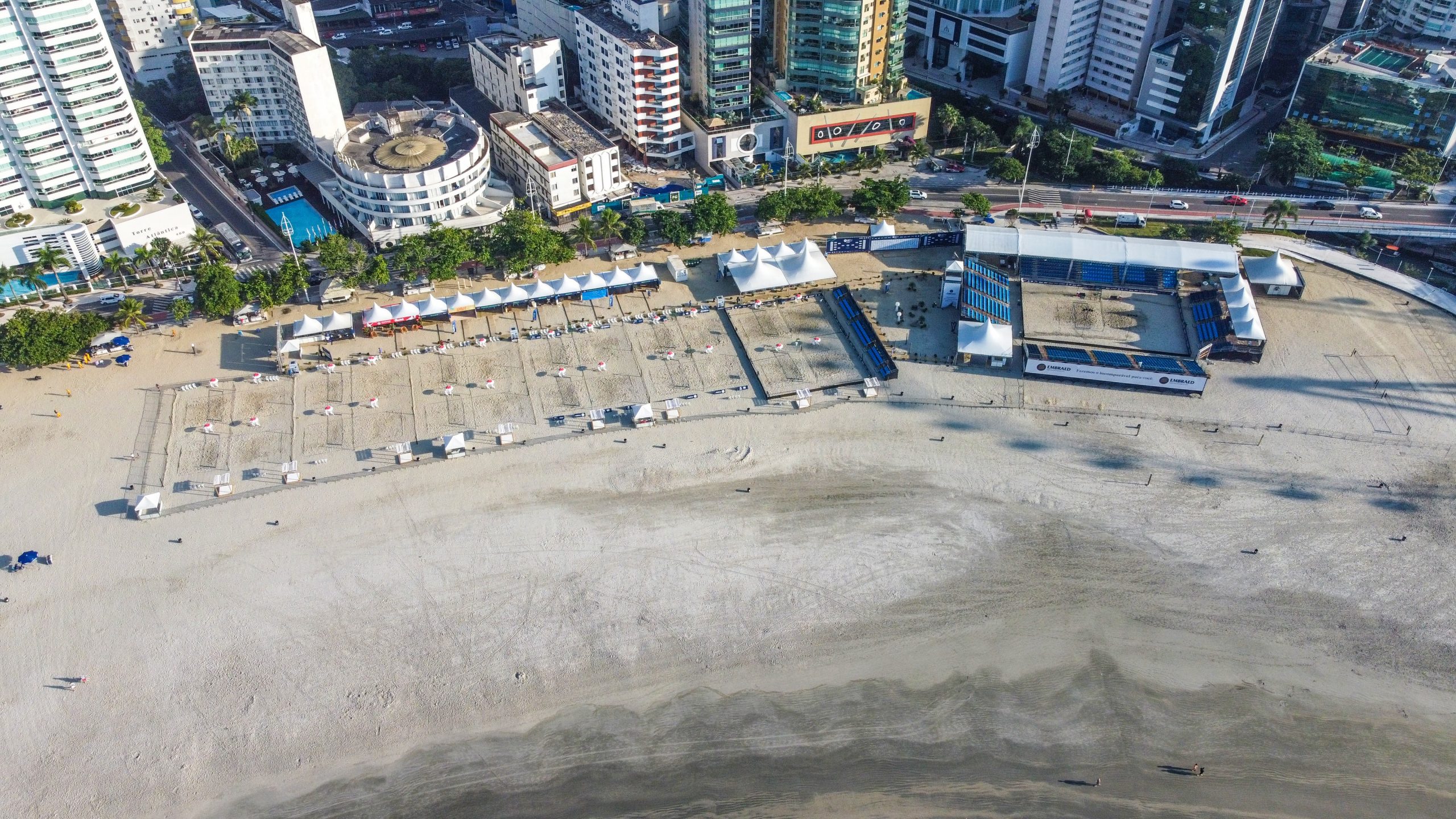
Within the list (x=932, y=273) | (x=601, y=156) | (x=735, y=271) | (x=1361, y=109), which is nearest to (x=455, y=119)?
(x=601, y=156)

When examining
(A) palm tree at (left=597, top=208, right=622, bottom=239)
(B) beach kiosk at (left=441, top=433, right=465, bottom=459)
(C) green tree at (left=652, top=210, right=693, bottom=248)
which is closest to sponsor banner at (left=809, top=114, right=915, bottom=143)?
(C) green tree at (left=652, top=210, right=693, bottom=248)

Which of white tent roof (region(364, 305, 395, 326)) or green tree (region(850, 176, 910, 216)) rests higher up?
green tree (region(850, 176, 910, 216))

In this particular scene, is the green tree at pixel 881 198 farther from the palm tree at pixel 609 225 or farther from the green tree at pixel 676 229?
the palm tree at pixel 609 225

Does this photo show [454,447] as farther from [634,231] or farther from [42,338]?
[42,338]

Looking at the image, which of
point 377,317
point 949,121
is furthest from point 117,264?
point 949,121

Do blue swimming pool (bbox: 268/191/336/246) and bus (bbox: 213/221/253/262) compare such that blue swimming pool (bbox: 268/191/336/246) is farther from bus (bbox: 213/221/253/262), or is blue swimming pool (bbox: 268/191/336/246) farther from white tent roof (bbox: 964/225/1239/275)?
white tent roof (bbox: 964/225/1239/275)

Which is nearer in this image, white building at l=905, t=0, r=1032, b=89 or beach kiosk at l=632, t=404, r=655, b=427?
beach kiosk at l=632, t=404, r=655, b=427
